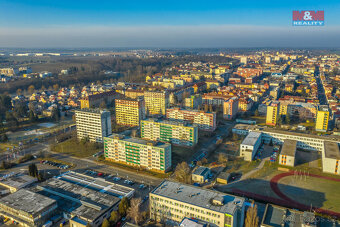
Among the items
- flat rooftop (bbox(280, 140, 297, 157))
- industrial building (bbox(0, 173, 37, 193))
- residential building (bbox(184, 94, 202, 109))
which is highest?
residential building (bbox(184, 94, 202, 109))

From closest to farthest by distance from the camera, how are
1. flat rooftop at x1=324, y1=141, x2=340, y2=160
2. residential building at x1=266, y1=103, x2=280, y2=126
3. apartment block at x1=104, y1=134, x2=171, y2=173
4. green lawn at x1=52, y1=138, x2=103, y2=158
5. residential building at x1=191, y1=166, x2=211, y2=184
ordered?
1. residential building at x1=191, y1=166, x2=211, y2=184
2. apartment block at x1=104, y1=134, x2=171, y2=173
3. flat rooftop at x1=324, y1=141, x2=340, y2=160
4. green lawn at x1=52, y1=138, x2=103, y2=158
5. residential building at x1=266, y1=103, x2=280, y2=126

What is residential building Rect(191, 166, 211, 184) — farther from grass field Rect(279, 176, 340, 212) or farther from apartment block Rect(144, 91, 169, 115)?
apartment block Rect(144, 91, 169, 115)

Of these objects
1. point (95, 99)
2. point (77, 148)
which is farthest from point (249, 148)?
point (95, 99)

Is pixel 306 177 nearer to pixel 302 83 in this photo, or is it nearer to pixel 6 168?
pixel 6 168

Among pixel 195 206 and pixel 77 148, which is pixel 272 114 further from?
pixel 77 148

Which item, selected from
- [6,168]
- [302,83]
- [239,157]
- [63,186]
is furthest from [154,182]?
[302,83]

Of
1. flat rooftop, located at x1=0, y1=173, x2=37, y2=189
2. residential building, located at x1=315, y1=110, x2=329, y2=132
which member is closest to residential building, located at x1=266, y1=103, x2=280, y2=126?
residential building, located at x1=315, y1=110, x2=329, y2=132
